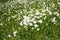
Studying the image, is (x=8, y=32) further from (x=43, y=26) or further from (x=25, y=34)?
(x=43, y=26)

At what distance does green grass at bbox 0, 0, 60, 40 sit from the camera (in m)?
10.9

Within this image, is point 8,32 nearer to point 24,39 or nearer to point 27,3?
point 24,39

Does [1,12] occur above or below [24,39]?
above

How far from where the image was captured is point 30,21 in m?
11.8

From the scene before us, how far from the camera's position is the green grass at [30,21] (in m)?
10.9

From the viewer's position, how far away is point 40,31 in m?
11.0

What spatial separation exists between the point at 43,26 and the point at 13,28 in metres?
1.70

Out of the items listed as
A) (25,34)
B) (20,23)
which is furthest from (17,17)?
(25,34)

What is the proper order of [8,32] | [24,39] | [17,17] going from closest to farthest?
1. [24,39]
2. [8,32]
3. [17,17]

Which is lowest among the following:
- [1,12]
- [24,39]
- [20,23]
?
[24,39]

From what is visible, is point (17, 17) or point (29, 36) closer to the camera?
point (29, 36)

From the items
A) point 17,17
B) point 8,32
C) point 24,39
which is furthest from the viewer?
point 17,17

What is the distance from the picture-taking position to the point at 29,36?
1082cm

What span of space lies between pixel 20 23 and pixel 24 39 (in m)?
1.35
